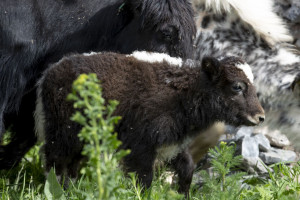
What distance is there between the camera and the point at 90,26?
430cm

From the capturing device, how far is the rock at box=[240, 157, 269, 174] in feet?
15.5

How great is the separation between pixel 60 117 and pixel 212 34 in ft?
6.07

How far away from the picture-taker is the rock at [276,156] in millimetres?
5111

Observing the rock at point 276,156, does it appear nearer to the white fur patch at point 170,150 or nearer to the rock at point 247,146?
the rock at point 247,146

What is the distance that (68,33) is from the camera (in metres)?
4.25

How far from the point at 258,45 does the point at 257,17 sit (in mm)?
254

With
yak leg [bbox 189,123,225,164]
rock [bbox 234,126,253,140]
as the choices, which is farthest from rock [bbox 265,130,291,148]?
yak leg [bbox 189,123,225,164]

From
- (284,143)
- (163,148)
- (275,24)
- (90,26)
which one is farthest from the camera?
(284,143)

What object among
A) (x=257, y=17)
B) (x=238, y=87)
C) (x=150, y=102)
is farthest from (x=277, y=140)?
(x=150, y=102)

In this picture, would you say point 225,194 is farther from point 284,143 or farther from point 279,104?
point 284,143

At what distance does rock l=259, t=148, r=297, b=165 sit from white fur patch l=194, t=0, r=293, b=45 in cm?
103

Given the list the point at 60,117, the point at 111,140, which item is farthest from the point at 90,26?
the point at 111,140

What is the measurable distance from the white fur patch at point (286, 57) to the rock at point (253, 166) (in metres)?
0.87

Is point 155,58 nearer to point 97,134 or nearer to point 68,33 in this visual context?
point 68,33
